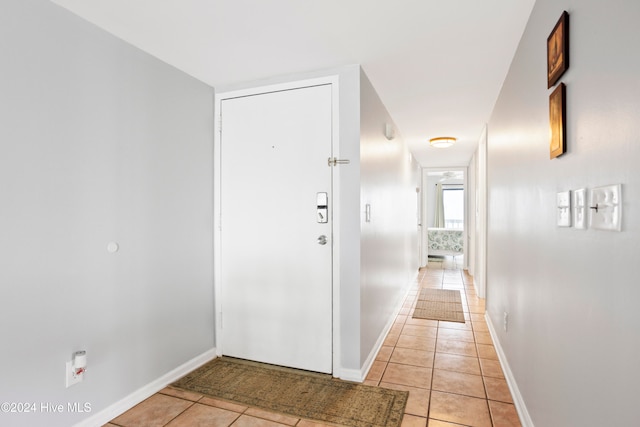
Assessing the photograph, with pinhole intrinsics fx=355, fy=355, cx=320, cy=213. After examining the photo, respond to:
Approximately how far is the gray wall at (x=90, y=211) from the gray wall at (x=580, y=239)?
224 cm

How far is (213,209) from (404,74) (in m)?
1.85

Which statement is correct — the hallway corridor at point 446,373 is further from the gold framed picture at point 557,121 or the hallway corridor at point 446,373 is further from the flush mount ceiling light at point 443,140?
the flush mount ceiling light at point 443,140

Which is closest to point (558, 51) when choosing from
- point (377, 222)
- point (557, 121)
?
point (557, 121)

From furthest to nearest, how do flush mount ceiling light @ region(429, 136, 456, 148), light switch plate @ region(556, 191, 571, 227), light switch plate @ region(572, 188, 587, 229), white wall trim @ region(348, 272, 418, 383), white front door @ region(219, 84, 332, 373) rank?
flush mount ceiling light @ region(429, 136, 456, 148)
white front door @ region(219, 84, 332, 373)
white wall trim @ region(348, 272, 418, 383)
light switch plate @ region(556, 191, 571, 227)
light switch plate @ region(572, 188, 587, 229)

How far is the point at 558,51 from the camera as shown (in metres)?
1.35

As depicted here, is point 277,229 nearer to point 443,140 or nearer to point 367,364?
point 367,364

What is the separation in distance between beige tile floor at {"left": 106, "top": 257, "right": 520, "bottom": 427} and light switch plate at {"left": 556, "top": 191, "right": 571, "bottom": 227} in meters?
1.33

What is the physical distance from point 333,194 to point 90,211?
1.49 metres

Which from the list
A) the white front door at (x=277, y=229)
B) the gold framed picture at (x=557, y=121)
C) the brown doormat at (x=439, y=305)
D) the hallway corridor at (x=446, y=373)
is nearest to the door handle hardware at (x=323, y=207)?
the white front door at (x=277, y=229)

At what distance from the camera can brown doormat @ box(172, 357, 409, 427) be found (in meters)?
2.09

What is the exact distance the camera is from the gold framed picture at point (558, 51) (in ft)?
4.17

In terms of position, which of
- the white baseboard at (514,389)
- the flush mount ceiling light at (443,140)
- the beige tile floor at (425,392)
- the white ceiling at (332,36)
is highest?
the white ceiling at (332,36)

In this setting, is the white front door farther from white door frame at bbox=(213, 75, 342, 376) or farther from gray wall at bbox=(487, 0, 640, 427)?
gray wall at bbox=(487, 0, 640, 427)

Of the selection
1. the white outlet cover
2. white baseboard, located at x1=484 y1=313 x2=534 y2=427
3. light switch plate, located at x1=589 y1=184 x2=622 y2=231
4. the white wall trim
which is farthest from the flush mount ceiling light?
the white outlet cover
